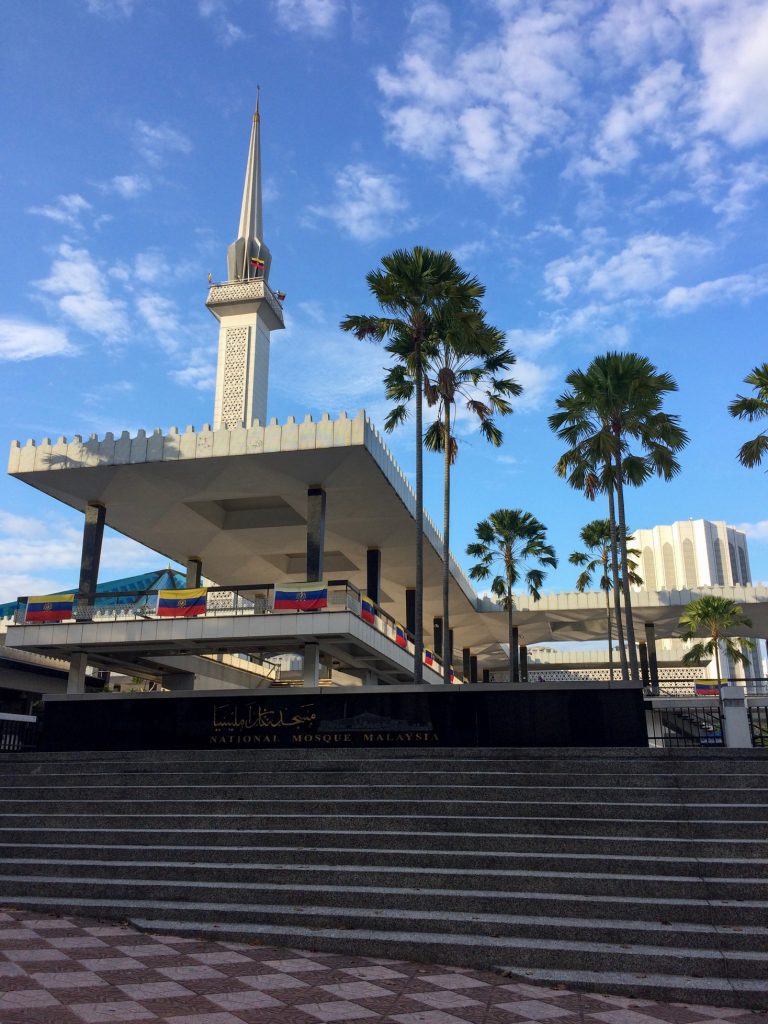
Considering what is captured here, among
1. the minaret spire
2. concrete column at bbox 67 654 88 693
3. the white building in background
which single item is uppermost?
the minaret spire

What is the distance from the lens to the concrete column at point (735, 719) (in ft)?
45.3

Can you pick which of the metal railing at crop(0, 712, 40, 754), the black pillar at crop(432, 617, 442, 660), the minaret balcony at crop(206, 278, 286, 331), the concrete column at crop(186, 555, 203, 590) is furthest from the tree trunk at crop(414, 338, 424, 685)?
the minaret balcony at crop(206, 278, 286, 331)

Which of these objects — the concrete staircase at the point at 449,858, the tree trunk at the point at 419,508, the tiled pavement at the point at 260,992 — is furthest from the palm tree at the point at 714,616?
the tiled pavement at the point at 260,992

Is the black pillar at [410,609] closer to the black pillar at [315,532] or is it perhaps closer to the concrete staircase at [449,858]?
the black pillar at [315,532]

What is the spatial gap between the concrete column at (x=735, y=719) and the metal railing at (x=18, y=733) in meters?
14.9

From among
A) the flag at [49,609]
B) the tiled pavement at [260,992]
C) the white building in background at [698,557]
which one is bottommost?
the tiled pavement at [260,992]

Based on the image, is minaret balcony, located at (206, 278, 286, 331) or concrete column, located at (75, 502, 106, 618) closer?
concrete column, located at (75, 502, 106, 618)

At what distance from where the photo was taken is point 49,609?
26219 mm

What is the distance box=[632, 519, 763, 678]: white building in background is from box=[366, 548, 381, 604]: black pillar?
277 feet

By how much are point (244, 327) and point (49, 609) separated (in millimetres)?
31321

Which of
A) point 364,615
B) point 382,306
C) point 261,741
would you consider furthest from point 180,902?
point 382,306

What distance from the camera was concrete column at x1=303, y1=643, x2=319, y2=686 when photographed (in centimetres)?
2541

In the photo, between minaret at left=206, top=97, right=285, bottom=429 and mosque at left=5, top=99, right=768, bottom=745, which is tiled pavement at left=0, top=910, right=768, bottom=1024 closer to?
mosque at left=5, top=99, right=768, bottom=745

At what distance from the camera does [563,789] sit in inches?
419
